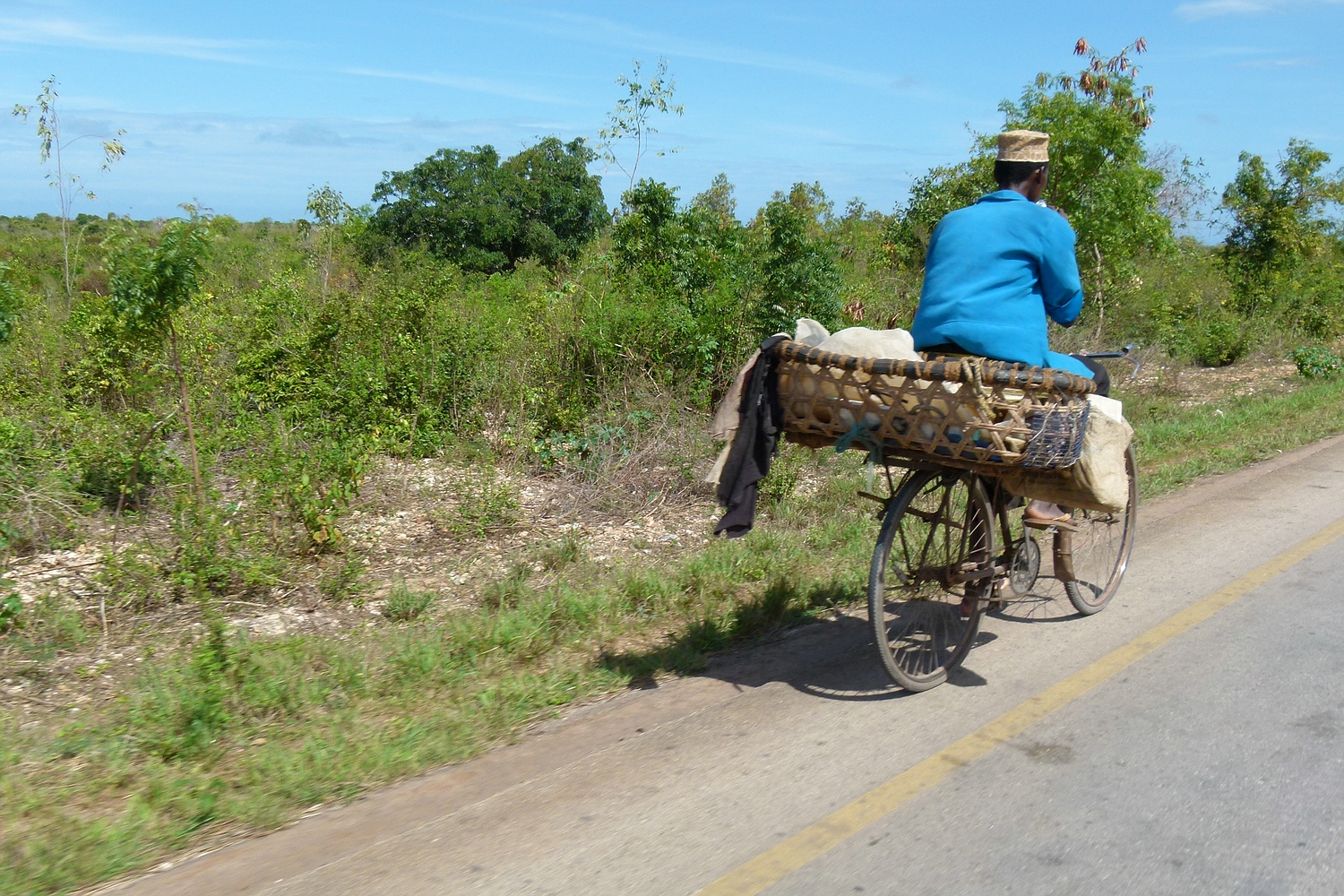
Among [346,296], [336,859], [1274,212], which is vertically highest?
[1274,212]

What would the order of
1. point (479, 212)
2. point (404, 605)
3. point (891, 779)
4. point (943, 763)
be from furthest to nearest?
point (479, 212) → point (404, 605) → point (943, 763) → point (891, 779)

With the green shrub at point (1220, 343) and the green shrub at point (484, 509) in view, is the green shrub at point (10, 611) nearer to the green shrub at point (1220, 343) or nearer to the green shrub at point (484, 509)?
the green shrub at point (484, 509)

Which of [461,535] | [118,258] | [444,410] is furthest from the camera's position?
[444,410]

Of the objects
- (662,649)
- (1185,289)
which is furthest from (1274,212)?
(662,649)

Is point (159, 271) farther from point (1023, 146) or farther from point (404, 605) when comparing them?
point (1023, 146)

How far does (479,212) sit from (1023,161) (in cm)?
1700

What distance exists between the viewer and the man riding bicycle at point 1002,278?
15.0 feet

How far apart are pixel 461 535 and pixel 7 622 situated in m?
2.61

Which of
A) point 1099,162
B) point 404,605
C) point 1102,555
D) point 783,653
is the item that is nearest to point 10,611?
point 404,605

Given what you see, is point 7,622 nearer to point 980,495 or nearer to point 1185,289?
point 980,495

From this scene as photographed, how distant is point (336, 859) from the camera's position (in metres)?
3.42

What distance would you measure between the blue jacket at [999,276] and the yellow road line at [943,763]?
1.46 metres

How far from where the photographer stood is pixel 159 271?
625 cm

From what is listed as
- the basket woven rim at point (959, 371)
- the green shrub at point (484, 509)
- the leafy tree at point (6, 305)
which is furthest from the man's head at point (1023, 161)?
the leafy tree at point (6, 305)
